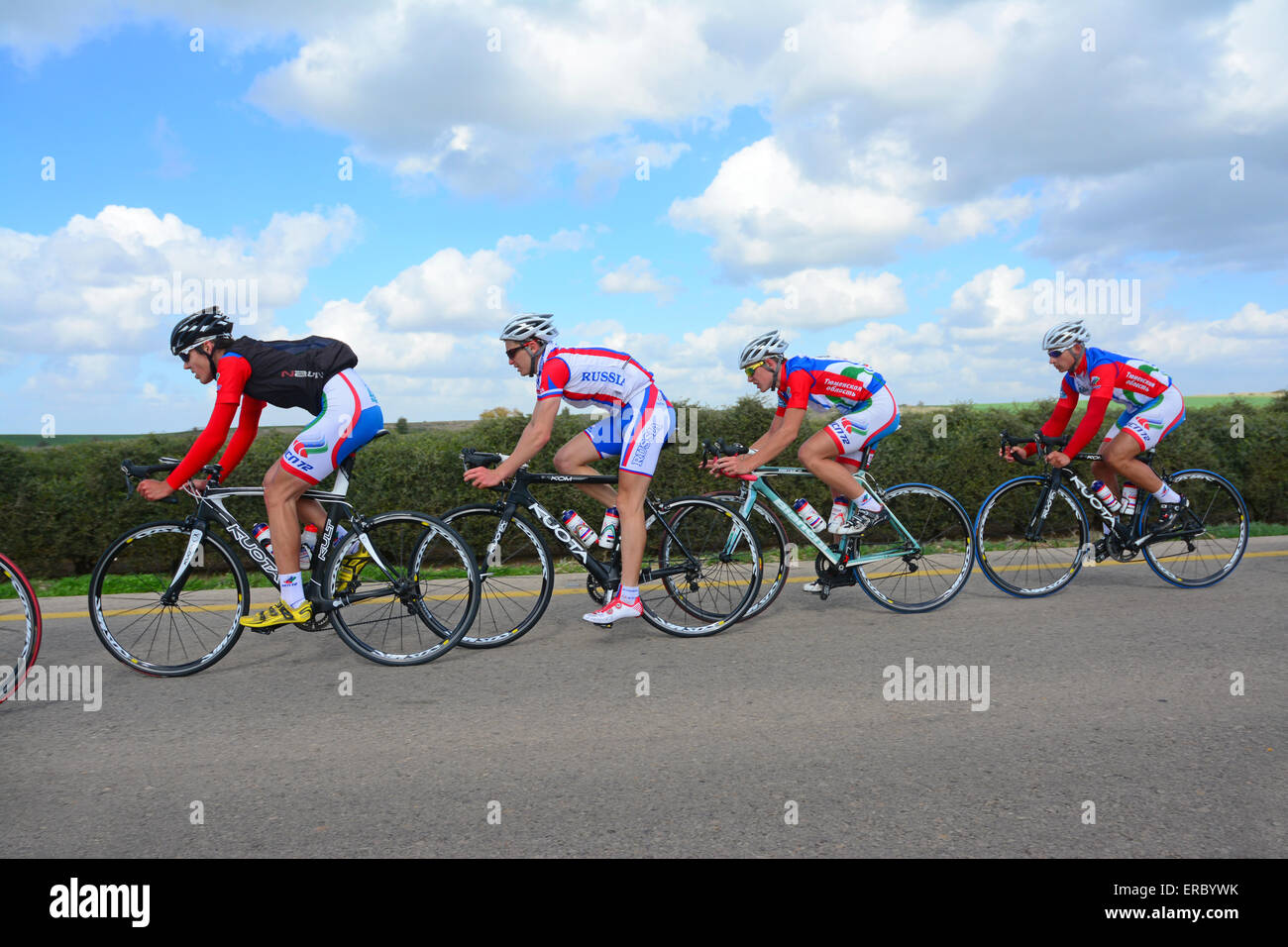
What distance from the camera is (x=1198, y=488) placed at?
7.40 meters

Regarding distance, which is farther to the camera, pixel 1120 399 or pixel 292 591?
pixel 1120 399

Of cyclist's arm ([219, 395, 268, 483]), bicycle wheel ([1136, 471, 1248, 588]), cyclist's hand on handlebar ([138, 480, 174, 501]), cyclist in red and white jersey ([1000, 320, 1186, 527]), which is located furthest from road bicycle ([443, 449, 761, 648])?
bicycle wheel ([1136, 471, 1248, 588])

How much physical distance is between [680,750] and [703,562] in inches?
87.2

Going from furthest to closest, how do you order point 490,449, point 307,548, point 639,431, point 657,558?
point 490,449 < point 657,558 < point 639,431 < point 307,548

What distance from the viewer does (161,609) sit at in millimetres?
5359

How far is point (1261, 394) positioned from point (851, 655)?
1343cm

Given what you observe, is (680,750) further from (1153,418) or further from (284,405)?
(1153,418)

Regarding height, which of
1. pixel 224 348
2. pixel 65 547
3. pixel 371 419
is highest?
pixel 224 348

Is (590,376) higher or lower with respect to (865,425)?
higher

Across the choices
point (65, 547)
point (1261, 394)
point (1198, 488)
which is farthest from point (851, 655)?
point (1261, 394)

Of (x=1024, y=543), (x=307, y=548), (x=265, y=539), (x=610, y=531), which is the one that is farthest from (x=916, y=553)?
(x=265, y=539)

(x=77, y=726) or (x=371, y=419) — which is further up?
(x=371, y=419)
